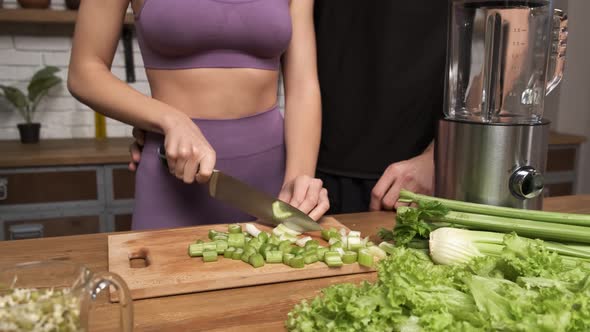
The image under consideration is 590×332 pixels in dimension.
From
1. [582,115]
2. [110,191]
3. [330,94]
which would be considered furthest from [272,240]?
[582,115]

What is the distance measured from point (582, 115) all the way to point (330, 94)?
2.56m

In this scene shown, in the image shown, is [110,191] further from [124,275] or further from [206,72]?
[124,275]

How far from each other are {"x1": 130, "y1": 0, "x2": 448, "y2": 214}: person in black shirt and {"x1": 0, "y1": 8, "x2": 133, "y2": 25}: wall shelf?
1574 mm

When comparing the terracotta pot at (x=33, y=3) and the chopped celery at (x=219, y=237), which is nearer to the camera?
the chopped celery at (x=219, y=237)

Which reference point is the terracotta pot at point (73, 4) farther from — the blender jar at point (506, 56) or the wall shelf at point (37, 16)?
the blender jar at point (506, 56)

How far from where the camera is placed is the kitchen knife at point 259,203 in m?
1.20

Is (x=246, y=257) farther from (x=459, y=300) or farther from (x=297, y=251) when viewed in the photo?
(x=459, y=300)

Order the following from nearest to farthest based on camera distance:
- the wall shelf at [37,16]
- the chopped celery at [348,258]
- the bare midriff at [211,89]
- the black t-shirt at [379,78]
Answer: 1. the chopped celery at [348,258]
2. the bare midriff at [211,89]
3. the black t-shirt at [379,78]
4. the wall shelf at [37,16]

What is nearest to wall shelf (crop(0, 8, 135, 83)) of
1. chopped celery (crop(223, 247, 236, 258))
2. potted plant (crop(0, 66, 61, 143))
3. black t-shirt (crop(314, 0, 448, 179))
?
potted plant (crop(0, 66, 61, 143))

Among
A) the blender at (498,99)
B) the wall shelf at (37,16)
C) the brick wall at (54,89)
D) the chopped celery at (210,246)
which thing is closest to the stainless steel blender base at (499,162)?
the blender at (498,99)

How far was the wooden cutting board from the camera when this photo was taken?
0.93 meters

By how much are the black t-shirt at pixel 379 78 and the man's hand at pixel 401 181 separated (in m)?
0.20

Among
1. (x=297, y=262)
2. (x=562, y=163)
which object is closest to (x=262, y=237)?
(x=297, y=262)

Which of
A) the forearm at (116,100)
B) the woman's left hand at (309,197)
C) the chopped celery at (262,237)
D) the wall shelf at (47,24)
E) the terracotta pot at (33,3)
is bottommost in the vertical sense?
the chopped celery at (262,237)
